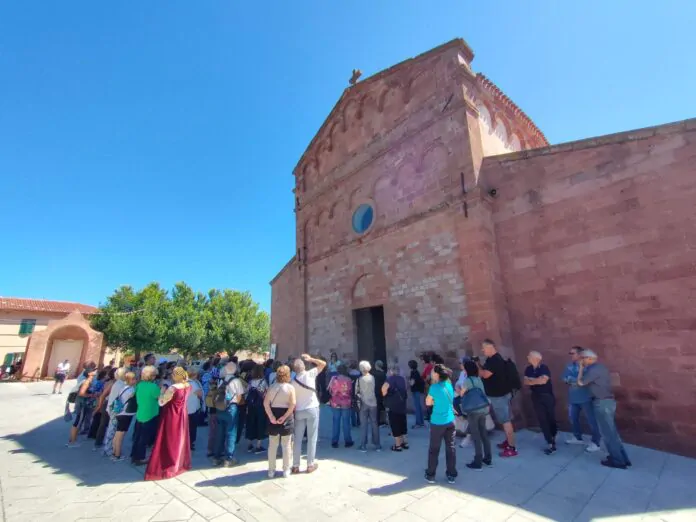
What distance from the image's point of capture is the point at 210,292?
36656 mm

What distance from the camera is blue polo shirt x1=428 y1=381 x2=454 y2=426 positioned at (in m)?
4.95

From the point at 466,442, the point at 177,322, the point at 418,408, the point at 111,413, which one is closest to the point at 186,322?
the point at 177,322

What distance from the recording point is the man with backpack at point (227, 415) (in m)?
5.88

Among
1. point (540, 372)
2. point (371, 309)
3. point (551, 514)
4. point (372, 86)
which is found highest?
point (372, 86)

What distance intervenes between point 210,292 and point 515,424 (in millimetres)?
34562

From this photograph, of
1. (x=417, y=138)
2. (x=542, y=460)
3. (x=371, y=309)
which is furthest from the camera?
(x=371, y=309)

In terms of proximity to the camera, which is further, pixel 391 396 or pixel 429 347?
pixel 429 347

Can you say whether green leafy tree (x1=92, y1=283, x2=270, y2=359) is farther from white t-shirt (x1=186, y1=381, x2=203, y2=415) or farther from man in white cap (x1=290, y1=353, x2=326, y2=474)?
man in white cap (x1=290, y1=353, x2=326, y2=474)

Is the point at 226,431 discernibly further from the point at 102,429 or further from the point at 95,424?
the point at 95,424

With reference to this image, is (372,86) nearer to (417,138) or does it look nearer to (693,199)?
(417,138)

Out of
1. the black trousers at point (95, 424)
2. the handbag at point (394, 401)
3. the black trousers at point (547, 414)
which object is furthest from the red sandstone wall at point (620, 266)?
the black trousers at point (95, 424)

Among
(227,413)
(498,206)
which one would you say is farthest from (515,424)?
(227,413)

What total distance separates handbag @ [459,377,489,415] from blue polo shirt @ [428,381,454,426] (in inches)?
21.3

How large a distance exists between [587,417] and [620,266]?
127 inches
